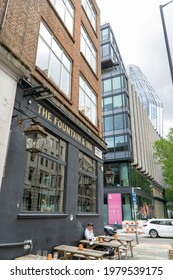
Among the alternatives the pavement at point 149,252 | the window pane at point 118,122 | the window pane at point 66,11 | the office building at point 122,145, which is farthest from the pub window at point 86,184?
the window pane at point 118,122

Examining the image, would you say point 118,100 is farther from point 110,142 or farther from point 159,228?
point 159,228

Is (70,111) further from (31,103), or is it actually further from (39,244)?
(39,244)

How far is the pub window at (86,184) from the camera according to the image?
366 inches

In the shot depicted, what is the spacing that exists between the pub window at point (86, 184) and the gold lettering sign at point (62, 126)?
2.02 ft

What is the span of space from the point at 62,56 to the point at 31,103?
382 centimetres

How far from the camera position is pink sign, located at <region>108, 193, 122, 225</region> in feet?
92.5

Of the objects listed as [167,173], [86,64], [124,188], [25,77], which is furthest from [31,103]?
[167,173]

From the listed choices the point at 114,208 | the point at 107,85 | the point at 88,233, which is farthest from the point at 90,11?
the point at 114,208

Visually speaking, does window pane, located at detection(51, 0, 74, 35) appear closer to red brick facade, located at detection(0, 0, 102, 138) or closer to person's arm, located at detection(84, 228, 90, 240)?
red brick facade, located at detection(0, 0, 102, 138)

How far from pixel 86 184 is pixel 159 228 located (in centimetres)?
1251

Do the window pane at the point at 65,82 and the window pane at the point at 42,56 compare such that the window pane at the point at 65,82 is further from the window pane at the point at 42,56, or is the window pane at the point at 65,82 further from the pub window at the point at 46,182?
the pub window at the point at 46,182

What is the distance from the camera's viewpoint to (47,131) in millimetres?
7363

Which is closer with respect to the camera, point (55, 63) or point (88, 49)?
point (55, 63)

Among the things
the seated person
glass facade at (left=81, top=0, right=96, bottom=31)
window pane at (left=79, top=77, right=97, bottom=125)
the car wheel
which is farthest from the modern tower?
the seated person
